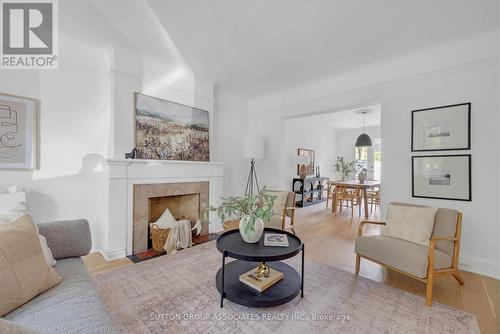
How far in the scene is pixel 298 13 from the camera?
224cm

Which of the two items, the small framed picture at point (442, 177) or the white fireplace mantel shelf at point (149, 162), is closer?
the small framed picture at point (442, 177)

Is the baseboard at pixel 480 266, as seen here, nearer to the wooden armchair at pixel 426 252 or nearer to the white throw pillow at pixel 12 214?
the wooden armchair at pixel 426 252

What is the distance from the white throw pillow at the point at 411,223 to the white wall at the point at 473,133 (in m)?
0.66

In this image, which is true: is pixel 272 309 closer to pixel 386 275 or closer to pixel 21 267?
pixel 386 275

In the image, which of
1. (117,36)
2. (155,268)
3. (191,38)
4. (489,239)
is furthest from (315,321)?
(117,36)

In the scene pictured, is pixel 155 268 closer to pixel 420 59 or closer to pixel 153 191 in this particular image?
pixel 153 191

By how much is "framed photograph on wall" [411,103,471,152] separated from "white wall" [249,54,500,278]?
0.22ft

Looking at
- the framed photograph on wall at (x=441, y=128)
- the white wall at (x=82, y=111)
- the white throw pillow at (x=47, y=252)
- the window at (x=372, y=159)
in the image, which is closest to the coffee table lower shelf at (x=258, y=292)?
the white throw pillow at (x=47, y=252)

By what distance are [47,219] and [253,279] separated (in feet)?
8.31

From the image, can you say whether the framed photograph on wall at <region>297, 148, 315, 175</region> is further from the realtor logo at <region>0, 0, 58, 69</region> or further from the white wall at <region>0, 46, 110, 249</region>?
the realtor logo at <region>0, 0, 58, 69</region>

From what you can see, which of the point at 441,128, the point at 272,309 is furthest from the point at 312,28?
the point at 272,309

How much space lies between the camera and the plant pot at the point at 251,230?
6.60 feet

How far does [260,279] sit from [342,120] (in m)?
5.99

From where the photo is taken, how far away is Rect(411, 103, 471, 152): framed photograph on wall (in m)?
2.64
